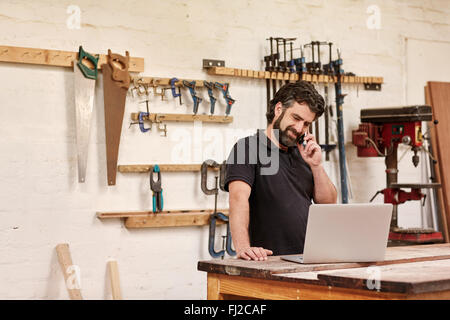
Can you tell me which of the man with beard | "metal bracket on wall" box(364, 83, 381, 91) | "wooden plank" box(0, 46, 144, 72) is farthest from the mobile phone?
"metal bracket on wall" box(364, 83, 381, 91)

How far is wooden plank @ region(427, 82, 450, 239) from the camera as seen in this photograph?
555cm

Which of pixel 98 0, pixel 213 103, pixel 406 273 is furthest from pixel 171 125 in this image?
pixel 406 273

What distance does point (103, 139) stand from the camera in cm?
438

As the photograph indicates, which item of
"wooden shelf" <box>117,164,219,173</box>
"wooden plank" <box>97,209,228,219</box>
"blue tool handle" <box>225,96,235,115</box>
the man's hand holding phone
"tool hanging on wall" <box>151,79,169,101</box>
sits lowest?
"wooden plank" <box>97,209,228,219</box>

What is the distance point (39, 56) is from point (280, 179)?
1.80m

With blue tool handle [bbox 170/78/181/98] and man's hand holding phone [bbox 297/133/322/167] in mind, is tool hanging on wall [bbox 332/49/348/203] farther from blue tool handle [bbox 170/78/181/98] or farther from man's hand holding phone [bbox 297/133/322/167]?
man's hand holding phone [bbox 297/133/322/167]

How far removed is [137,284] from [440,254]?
7.15 feet

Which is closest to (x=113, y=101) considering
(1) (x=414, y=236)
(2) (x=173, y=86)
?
(2) (x=173, y=86)

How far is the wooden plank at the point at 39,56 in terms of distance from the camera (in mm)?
4094

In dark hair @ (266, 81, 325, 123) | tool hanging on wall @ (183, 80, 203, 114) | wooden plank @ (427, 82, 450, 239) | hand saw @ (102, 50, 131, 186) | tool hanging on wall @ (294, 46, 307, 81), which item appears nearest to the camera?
dark hair @ (266, 81, 325, 123)

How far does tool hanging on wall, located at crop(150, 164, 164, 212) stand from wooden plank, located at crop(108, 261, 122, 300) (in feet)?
1.45

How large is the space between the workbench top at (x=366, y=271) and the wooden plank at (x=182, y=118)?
1.92 metres
